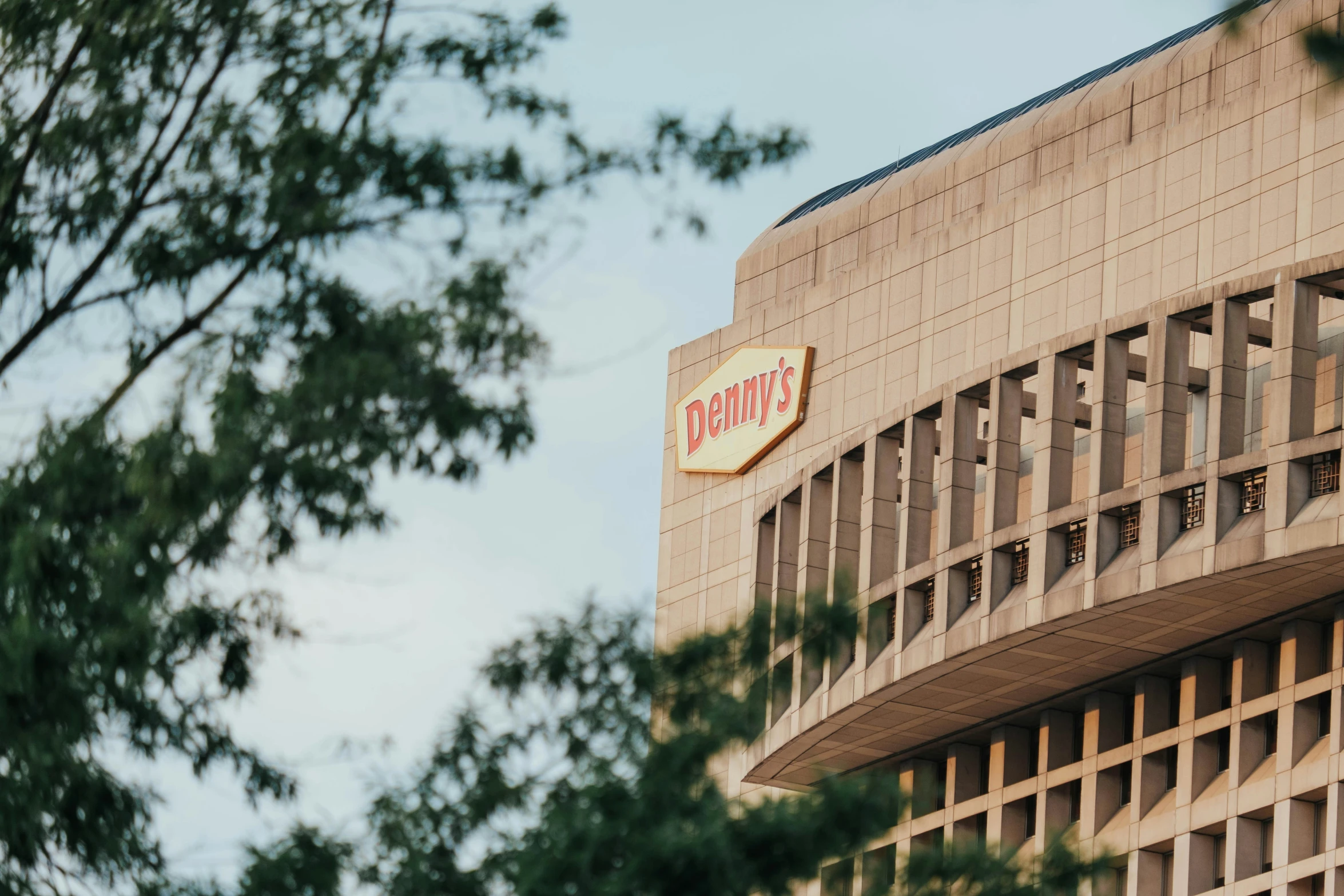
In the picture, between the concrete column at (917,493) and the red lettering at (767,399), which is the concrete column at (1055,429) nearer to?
the concrete column at (917,493)

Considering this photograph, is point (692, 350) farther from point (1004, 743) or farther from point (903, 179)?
point (1004, 743)

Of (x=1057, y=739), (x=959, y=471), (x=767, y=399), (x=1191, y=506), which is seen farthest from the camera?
(x=767, y=399)

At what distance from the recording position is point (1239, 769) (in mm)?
41125

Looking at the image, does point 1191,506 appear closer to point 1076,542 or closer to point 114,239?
point 1076,542

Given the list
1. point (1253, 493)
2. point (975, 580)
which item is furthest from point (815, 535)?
point (1253, 493)

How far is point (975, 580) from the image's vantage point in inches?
1754

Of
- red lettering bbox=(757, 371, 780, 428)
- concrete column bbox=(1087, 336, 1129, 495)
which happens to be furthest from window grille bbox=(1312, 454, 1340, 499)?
red lettering bbox=(757, 371, 780, 428)

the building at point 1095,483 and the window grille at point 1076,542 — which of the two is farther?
the window grille at point 1076,542

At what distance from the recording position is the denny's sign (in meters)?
54.8

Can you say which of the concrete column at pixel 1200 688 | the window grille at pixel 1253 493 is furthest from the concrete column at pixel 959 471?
the window grille at pixel 1253 493

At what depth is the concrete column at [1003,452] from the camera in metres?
44.3

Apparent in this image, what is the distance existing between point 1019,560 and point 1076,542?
1500mm

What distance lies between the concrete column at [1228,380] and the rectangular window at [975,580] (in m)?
5.87

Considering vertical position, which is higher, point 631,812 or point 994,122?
point 994,122
